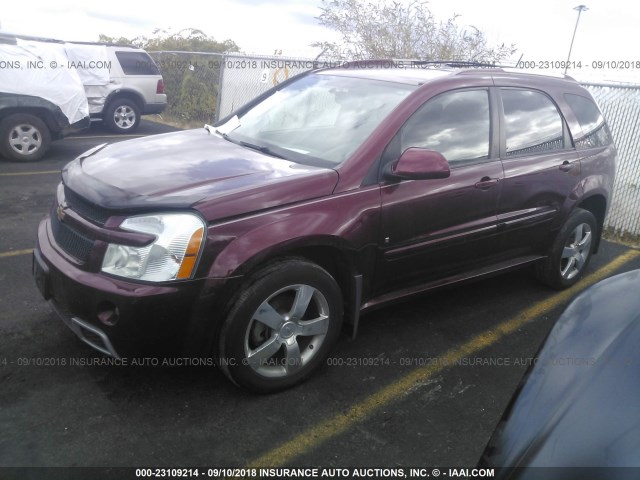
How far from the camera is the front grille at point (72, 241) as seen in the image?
113 inches

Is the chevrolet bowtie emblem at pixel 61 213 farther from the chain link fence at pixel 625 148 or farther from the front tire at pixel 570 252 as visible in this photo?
the chain link fence at pixel 625 148

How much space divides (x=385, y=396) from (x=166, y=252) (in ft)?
4.77

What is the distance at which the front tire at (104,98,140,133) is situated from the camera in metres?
11.6

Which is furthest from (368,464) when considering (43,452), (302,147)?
(302,147)

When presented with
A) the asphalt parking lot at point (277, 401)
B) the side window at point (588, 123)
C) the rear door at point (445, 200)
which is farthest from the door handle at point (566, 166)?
the asphalt parking lot at point (277, 401)

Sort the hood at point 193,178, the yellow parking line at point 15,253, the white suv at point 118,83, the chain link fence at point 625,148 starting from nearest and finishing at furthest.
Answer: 1. the hood at point 193,178
2. the yellow parking line at point 15,253
3. the chain link fence at point 625,148
4. the white suv at point 118,83

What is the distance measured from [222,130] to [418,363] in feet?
6.92

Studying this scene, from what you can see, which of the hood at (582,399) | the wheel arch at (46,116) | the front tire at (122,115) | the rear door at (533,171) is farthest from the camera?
the front tire at (122,115)

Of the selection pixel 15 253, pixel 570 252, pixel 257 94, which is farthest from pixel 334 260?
pixel 257 94

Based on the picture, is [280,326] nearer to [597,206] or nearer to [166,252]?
[166,252]

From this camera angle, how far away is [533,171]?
4145 mm

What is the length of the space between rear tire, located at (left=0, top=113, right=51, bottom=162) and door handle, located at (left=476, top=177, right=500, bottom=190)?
7.35m

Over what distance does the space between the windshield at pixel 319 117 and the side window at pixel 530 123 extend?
887 mm

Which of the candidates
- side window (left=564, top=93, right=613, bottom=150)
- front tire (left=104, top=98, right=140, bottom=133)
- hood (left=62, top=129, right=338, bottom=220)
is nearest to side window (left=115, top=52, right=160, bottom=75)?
front tire (left=104, top=98, right=140, bottom=133)
